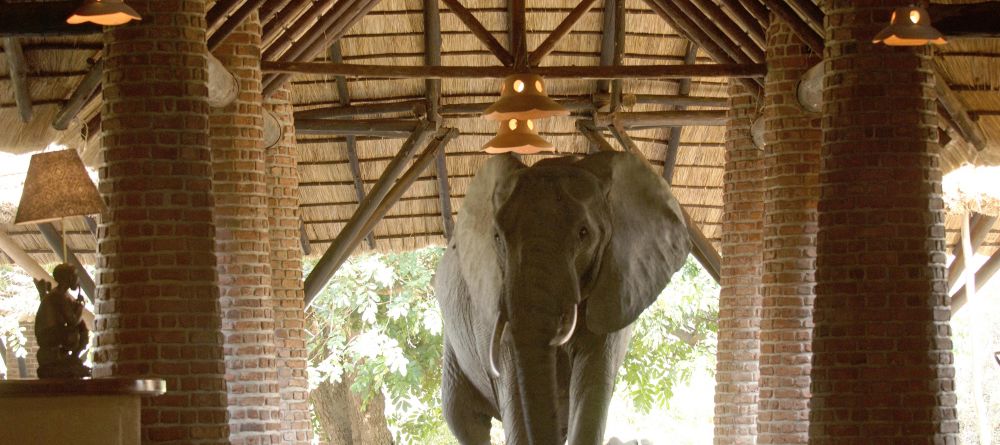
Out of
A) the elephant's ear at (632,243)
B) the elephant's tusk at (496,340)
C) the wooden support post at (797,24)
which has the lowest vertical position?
the elephant's tusk at (496,340)

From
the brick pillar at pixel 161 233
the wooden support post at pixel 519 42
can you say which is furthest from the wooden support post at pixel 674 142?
the brick pillar at pixel 161 233

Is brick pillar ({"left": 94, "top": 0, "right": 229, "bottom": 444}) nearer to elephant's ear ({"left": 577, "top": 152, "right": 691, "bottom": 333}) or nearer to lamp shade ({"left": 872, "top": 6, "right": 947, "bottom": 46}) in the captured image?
elephant's ear ({"left": 577, "top": 152, "right": 691, "bottom": 333})

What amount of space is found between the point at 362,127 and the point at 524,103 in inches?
178

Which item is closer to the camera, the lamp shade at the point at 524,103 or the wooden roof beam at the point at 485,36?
the lamp shade at the point at 524,103

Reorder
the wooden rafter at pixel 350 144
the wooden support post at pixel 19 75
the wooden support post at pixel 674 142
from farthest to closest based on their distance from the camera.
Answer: the wooden support post at pixel 674 142, the wooden rafter at pixel 350 144, the wooden support post at pixel 19 75

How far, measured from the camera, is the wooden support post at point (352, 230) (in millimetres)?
11797

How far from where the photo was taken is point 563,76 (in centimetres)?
1120

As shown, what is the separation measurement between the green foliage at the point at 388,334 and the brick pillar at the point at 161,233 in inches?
400

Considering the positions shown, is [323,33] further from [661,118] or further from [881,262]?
[881,262]

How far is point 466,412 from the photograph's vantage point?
25.5 feet

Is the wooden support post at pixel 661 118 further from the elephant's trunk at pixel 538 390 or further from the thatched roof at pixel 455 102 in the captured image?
the elephant's trunk at pixel 538 390

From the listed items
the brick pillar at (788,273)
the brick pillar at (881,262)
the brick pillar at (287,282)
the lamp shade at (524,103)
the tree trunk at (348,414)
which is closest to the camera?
the brick pillar at (881,262)

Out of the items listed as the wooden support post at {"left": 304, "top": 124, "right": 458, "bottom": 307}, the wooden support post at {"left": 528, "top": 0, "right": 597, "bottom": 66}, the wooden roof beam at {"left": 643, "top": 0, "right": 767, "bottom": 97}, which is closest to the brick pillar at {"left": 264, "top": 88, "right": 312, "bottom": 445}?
the wooden support post at {"left": 304, "top": 124, "right": 458, "bottom": 307}

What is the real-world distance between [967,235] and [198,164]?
24.6 ft
